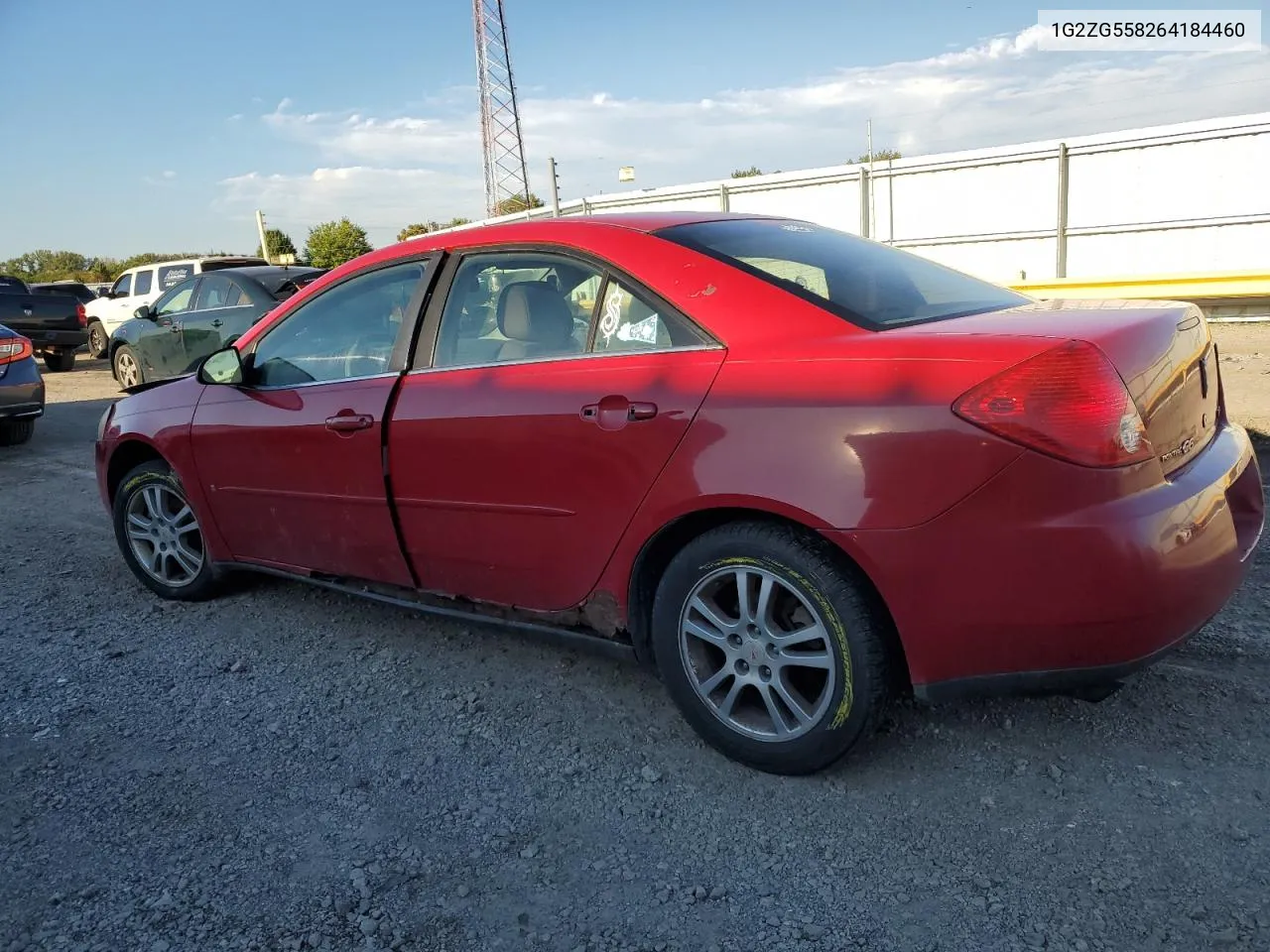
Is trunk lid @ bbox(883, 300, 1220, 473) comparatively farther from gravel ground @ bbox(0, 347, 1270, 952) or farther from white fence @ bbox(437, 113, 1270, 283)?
white fence @ bbox(437, 113, 1270, 283)

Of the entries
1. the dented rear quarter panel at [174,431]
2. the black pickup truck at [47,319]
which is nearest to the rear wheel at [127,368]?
the black pickup truck at [47,319]

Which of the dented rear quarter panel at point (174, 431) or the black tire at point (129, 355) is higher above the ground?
the dented rear quarter panel at point (174, 431)

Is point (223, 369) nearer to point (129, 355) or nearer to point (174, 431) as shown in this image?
point (174, 431)

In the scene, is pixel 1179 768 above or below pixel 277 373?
below

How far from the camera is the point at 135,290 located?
666 inches

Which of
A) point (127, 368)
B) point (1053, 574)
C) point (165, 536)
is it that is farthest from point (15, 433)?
point (1053, 574)

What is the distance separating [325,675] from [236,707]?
0.34 metres

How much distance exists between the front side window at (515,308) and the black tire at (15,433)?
7.70 m

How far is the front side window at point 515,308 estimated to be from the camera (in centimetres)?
302

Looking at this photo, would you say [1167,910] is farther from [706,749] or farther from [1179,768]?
[706,749]

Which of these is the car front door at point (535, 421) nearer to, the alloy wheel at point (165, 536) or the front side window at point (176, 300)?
the alloy wheel at point (165, 536)

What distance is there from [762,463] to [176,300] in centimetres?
1166

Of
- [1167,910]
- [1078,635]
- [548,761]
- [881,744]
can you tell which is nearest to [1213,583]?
[1078,635]

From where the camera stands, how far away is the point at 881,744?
280 centimetres
